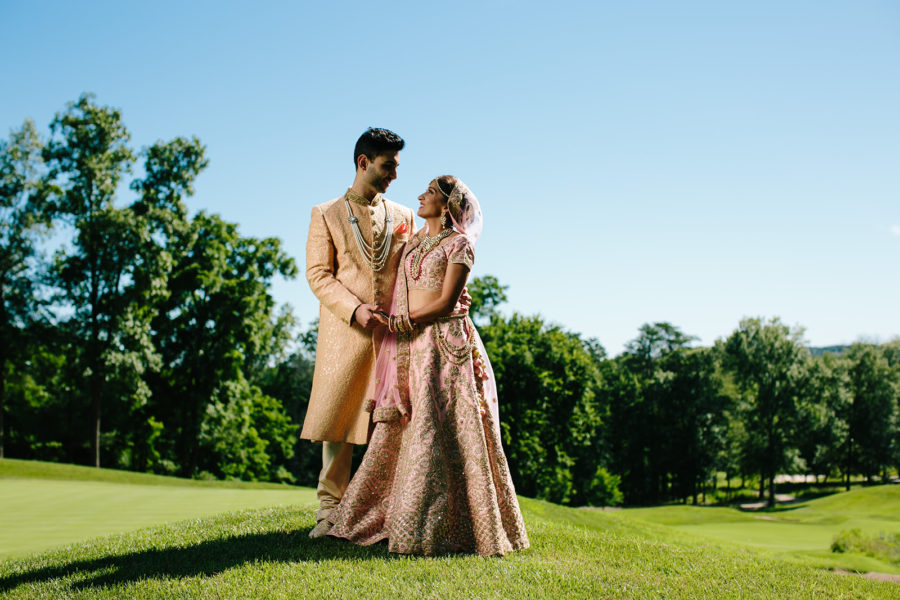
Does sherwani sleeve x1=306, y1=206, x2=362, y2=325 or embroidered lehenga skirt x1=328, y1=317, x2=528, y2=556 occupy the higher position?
sherwani sleeve x1=306, y1=206, x2=362, y2=325

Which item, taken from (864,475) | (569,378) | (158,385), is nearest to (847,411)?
(864,475)

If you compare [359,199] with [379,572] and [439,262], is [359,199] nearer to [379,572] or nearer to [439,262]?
[439,262]

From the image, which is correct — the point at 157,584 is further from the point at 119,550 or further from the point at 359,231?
the point at 359,231

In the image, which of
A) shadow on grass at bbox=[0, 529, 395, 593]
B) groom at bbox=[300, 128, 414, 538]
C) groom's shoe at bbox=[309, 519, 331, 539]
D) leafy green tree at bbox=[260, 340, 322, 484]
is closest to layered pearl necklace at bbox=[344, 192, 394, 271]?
groom at bbox=[300, 128, 414, 538]

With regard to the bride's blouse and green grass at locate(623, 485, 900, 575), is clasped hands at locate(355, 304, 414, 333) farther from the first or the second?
green grass at locate(623, 485, 900, 575)

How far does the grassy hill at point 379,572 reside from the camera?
4098 mm

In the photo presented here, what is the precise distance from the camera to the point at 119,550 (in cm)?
561

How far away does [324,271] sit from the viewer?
571 cm

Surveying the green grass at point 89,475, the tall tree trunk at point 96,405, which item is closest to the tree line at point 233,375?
the tall tree trunk at point 96,405

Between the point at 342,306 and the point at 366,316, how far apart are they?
261mm

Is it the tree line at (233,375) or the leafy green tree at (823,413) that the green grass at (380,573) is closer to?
the tree line at (233,375)

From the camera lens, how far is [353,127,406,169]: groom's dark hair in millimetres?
5648

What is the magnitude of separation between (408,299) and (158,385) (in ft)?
91.4

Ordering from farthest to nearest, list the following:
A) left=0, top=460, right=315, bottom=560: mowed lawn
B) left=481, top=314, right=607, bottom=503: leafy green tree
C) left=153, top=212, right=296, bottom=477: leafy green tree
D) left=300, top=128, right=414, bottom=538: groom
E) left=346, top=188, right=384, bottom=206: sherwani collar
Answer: left=481, top=314, right=607, bottom=503: leafy green tree < left=153, top=212, right=296, bottom=477: leafy green tree < left=0, top=460, right=315, bottom=560: mowed lawn < left=346, top=188, right=384, bottom=206: sherwani collar < left=300, top=128, right=414, bottom=538: groom
